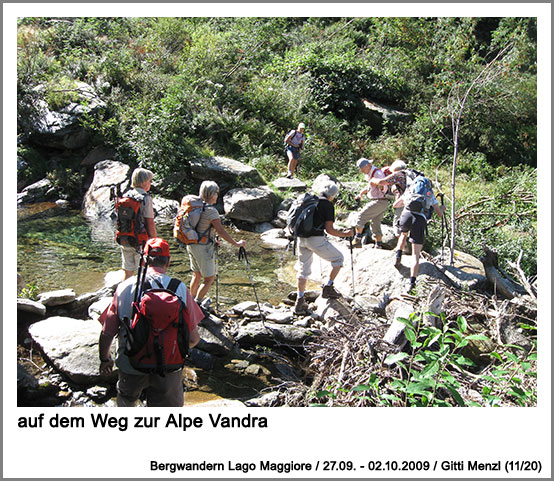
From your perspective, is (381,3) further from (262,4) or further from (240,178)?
(240,178)

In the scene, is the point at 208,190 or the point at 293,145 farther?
the point at 293,145

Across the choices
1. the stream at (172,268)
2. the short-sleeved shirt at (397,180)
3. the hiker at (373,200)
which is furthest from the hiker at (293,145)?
the short-sleeved shirt at (397,180)

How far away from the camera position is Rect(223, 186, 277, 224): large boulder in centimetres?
1252

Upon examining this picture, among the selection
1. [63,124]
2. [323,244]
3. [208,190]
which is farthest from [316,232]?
[63,124]

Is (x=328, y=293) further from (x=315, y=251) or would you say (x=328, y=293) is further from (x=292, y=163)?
(x=292, y=163)

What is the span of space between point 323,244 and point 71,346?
3457 mm

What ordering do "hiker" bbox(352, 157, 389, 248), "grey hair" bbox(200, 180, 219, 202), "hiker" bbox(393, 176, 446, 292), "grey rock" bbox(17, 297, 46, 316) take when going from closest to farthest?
1. "grey rock" bbox(17, 297, 46, 316)
2. "grey hair" bbox(200, 180, 219, 202)
3. "hiker" bbox(393, 176, 446, 292)
4. "hiker" bbox(352, 157, 389, 248)

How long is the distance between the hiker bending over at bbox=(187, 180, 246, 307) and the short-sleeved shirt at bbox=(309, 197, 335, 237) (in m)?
1.07

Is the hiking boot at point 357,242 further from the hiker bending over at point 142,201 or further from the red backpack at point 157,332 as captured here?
the red backpack at point 157,332

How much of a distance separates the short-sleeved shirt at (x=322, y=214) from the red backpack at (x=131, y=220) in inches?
88.8

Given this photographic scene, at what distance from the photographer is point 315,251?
6.73m

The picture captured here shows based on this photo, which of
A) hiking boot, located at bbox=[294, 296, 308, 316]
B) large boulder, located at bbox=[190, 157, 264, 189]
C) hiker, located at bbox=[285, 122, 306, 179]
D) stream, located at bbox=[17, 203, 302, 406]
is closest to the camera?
stream, located at bbox=[17, 203, 302, 406]

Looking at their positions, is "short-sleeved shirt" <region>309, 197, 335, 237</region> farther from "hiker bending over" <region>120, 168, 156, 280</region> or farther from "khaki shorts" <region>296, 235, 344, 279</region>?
"hiker bending over" <region>120, 168, 156, 280</region>

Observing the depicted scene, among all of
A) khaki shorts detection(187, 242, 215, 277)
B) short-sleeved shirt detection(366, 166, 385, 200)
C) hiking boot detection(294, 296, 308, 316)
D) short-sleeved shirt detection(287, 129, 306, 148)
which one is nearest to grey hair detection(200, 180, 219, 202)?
khaki shorts detection(187, 242, 215, 277)
